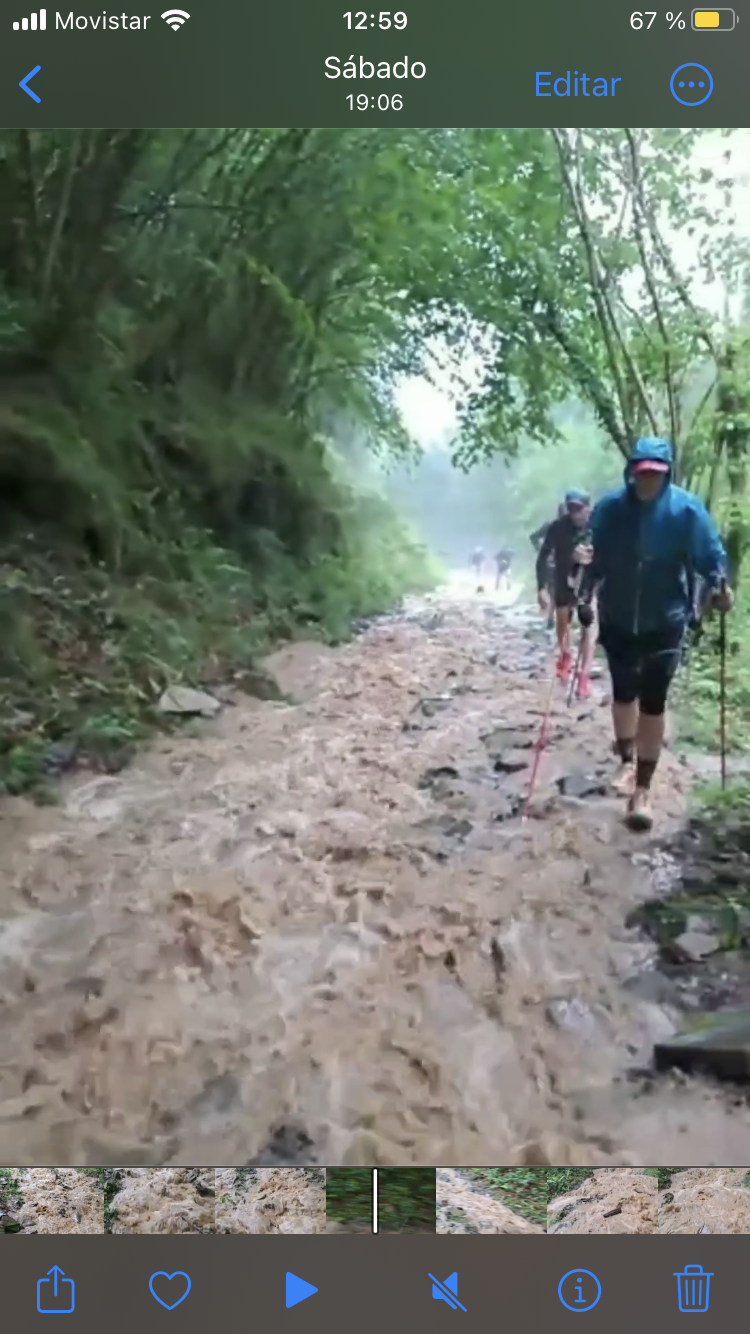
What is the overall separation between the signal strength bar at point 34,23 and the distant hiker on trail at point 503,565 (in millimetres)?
809

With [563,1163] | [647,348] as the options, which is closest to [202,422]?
[647,348]

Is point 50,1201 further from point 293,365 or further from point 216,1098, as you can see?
point 293,365

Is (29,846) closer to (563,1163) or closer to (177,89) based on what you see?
(563,1163)

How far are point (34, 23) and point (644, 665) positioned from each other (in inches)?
40.8

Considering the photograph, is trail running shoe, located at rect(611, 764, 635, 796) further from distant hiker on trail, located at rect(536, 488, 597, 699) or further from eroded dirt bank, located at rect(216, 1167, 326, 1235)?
eroded dirt bank, located at rect(216, 1167, 326, 1235)

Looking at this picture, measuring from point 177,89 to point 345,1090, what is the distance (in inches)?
44.5

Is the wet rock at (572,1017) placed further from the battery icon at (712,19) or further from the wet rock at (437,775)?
the battery icon at (712,19)

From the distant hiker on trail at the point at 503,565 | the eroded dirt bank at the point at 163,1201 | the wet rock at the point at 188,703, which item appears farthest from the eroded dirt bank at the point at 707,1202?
the wet rock at the point at 188,703

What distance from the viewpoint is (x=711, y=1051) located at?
3.06ft
